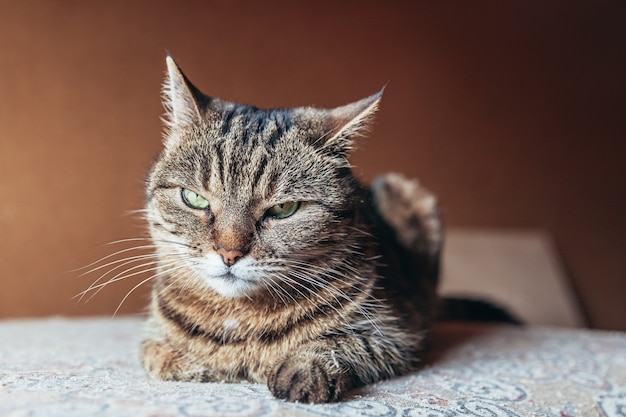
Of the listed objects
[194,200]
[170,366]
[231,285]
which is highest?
[194,200]

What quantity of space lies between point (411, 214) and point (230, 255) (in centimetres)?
94

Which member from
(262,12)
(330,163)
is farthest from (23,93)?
(330,163)

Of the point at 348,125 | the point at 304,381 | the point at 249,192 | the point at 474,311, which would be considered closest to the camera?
the point at 304,381

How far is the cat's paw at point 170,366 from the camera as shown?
3.59ft

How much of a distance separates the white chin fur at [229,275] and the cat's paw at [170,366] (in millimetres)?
170

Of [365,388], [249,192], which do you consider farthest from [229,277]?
[365,388]

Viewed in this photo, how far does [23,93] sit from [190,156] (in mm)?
1231

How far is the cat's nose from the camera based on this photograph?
3.22ft

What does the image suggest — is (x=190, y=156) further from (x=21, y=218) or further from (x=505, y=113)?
(x=505, y=113)

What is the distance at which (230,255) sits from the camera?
98 centimetres

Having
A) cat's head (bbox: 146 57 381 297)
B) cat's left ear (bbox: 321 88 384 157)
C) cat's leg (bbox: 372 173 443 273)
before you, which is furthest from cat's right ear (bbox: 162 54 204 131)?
cat's leg (bbox: 372 173 443 273)

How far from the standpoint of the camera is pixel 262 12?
2395mm

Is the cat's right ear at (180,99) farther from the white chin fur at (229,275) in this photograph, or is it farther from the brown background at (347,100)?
the brown background at (347,100)

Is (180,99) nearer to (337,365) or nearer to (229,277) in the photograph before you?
(229,277)
